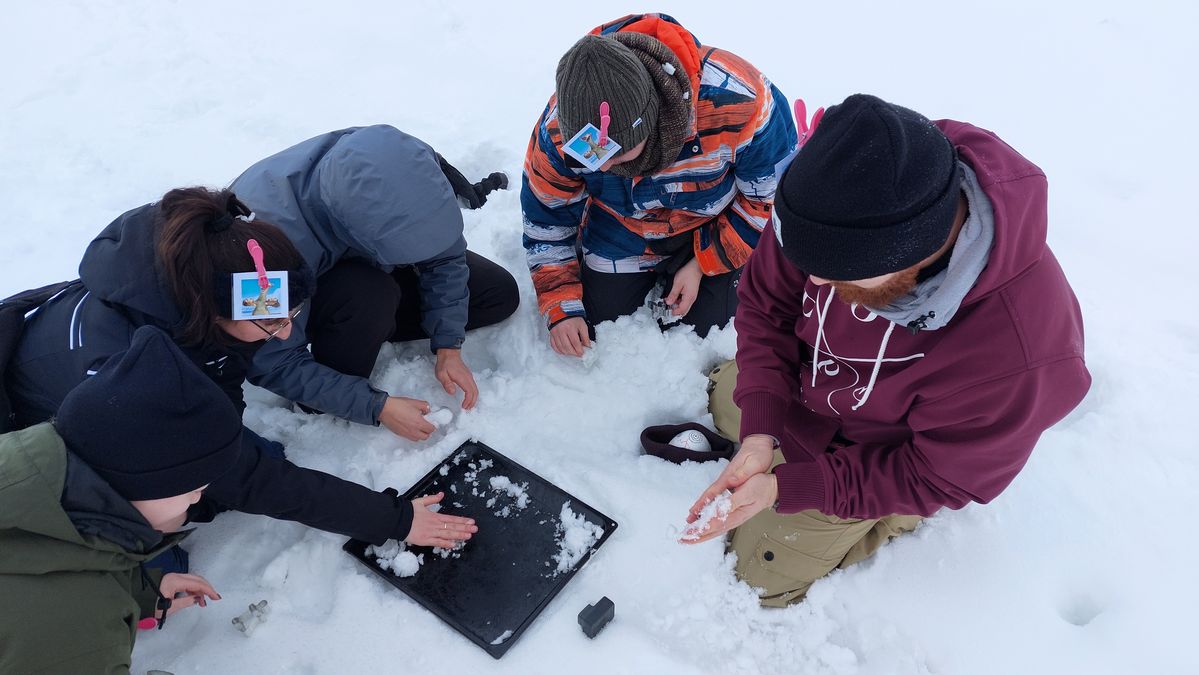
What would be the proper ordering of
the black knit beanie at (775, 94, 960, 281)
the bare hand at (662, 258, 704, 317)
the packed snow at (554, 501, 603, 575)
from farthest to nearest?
1. the bare hand at (662, 258, 704, 317)
2. the packed snow at (554, 501, 603, 575)
3. the black knit beanie at (775, 94, 960, 281)

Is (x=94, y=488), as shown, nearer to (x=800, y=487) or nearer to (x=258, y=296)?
(x=258, y=296)

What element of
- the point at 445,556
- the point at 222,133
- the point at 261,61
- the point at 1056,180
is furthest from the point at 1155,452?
the point at 261,61

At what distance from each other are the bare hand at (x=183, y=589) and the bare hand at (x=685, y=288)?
159cm

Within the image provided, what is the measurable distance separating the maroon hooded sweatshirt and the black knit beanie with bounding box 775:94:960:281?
0.51 feet

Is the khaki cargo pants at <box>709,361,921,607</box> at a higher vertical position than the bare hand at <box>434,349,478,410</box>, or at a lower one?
lower

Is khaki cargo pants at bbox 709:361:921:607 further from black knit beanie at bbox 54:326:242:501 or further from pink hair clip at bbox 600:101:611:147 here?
black knit beanie at bbox 54:326:242:501

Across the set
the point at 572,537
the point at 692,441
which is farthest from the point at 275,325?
the point at 692,441

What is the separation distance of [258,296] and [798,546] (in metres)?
1.38

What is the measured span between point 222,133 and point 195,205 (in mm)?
2177

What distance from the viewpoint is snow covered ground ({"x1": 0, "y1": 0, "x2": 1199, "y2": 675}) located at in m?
1.76

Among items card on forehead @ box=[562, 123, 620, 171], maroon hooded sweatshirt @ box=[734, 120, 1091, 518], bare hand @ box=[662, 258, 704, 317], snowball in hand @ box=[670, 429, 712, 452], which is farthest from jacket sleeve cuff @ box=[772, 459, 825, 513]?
bare hand @ box=[662, 258, 704, 317]

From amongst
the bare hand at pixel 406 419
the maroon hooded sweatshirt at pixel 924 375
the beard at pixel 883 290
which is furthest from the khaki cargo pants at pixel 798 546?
the bare hand at pixel 406 419

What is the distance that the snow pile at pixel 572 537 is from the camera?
6.20 feet

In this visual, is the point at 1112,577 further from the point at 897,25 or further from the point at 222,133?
the point at 222,133
